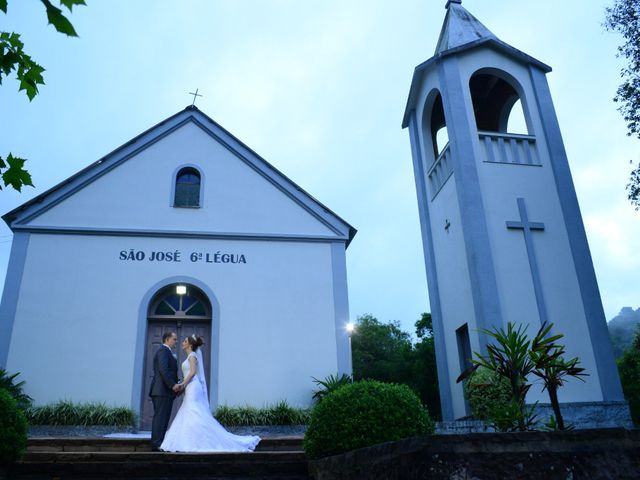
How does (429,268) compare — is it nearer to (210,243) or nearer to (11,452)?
(210,243)

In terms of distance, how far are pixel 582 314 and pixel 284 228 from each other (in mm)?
7177

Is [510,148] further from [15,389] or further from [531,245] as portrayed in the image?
[15,389]

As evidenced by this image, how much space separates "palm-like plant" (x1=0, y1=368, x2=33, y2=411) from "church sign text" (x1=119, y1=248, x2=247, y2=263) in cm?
333

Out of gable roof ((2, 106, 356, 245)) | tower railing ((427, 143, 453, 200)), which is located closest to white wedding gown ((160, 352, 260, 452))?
gable roof ((2, 106, 356, 245))

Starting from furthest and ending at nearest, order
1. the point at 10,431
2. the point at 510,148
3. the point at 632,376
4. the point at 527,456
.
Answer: the point at 632,376 → the point at 510,148 → the point at 10,431 → the point at 527,456

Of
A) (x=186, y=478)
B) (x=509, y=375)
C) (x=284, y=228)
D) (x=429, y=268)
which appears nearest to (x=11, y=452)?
(x=186, y=478)

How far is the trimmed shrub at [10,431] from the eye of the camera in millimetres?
6714

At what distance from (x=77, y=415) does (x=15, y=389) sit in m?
1.49

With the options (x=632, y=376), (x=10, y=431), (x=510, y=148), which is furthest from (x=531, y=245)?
(x=632, y=376)

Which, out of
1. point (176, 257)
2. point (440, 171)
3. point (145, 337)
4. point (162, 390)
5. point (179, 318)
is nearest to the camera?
point (162, 390)

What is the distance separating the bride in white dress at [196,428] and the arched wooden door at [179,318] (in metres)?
3.07

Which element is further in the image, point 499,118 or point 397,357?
point 397,357

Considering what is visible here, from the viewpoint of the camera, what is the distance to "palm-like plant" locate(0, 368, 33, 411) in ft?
37.2

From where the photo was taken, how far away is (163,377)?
9273 millimetres
